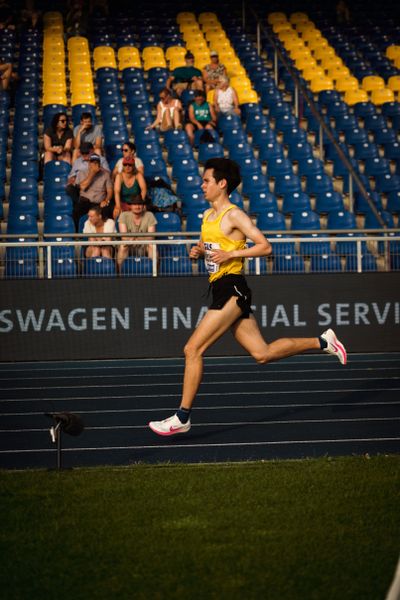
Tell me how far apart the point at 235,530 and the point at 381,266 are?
10.4 meters

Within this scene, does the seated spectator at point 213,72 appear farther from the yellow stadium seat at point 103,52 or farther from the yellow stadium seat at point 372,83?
the yellow stadium seat at point 372,83

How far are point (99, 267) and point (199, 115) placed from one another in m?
6.91

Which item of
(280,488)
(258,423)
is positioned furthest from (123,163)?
(280,488)

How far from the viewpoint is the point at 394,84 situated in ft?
84.3

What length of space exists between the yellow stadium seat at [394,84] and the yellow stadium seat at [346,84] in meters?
0.78

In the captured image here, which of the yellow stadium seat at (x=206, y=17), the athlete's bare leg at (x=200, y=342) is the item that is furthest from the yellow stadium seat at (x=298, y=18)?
the athlete's bare leg at (x=200, y=342)

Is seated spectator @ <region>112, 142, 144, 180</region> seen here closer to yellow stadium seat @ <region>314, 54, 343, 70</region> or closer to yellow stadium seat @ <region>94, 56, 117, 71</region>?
yellow stadium seat @ <region>94, 56, 117, 71</region>

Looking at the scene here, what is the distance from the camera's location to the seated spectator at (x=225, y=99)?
22391 mm

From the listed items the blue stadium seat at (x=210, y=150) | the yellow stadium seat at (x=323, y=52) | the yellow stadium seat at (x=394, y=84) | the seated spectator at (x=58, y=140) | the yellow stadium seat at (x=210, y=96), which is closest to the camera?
the seated spectator at (x=58, y=140)

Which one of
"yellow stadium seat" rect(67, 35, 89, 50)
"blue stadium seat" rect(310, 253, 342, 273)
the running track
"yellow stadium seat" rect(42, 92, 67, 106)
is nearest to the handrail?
"blue stadium seat" rect(310, 253, 342, 273)

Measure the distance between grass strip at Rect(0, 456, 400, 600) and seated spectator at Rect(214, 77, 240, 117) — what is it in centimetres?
1502

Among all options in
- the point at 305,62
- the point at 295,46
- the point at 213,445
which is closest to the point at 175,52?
the point at 305,62

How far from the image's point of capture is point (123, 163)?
17.6m

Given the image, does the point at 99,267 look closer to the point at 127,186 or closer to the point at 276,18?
the point at 127,186
